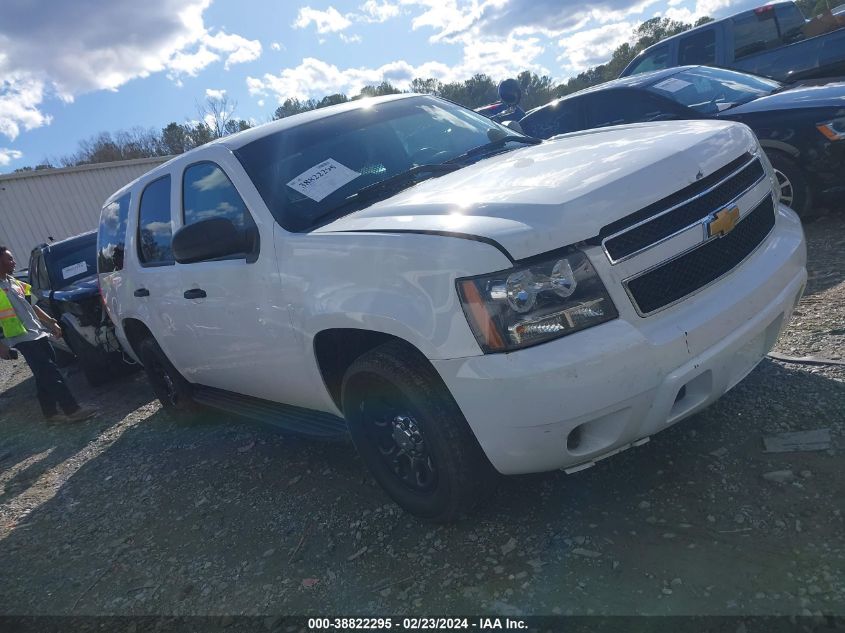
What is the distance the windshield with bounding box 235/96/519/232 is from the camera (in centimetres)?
300

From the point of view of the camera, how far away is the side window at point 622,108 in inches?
233

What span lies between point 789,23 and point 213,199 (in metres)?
9.57

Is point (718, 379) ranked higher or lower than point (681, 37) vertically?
lower

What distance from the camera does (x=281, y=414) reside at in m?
3.42

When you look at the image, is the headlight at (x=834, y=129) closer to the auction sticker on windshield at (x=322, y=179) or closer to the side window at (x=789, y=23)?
the auction sticker on windshield at (x=322, y=179)

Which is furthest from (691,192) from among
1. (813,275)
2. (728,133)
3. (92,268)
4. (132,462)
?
(92,268)

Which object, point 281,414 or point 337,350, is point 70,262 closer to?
point 281,414

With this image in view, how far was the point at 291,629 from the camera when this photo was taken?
2.43 meters

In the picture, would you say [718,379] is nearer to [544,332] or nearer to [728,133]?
[544,332]

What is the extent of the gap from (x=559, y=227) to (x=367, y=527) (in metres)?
1.73

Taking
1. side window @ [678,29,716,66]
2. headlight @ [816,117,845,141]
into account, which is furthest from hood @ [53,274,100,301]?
side window @ [678,29,716,66]

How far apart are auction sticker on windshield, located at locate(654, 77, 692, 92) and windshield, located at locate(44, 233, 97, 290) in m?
6.89

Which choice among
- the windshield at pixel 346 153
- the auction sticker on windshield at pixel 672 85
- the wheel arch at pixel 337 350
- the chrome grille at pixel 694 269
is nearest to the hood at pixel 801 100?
the auction sticker on windshield at pixel 672 85

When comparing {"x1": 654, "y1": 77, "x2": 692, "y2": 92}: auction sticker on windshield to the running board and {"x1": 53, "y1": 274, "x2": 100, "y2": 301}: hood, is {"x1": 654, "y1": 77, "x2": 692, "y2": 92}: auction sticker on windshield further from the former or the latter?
{"x1": 53, "y1": 274, "x2": 100, "y2": 301}: hood
